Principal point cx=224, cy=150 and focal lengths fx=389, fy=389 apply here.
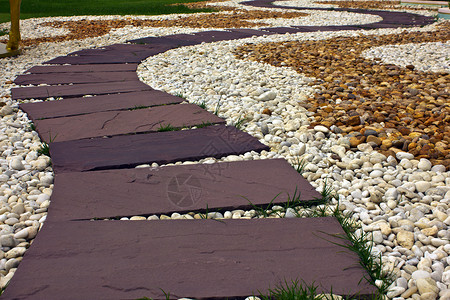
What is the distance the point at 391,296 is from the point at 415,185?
0.86m

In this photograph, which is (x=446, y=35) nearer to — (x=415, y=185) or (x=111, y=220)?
(x=415, y=185)

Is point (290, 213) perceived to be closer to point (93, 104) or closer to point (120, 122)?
point (120, 122)

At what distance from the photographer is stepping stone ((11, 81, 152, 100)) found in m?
3.61

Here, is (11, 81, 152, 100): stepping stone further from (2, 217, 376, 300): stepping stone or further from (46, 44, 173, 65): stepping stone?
(2, 217, 376, 300): stepping stone

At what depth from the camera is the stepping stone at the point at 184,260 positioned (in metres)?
1.34

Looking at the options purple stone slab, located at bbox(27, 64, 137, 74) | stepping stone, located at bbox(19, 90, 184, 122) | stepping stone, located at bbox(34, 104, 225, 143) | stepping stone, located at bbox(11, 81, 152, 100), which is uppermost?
purple stone slab, located at bbox(27, 64, 137, 74)

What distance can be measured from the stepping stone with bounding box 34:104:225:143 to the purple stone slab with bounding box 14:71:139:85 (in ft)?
3.73

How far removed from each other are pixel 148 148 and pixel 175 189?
56 centimetres

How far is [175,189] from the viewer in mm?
1984

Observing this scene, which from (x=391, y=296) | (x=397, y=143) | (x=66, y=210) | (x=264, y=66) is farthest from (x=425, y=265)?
(x=264, y=66)

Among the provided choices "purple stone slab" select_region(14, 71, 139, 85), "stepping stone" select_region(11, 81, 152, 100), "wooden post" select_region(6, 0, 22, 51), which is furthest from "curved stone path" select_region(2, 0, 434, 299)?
"wooden post" select_region(6, 0, 22, 51)

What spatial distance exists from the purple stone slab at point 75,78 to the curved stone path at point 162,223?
2.94 ft

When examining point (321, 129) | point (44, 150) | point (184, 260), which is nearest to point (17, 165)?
point (44, 150)

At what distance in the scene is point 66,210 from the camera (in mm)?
1811
